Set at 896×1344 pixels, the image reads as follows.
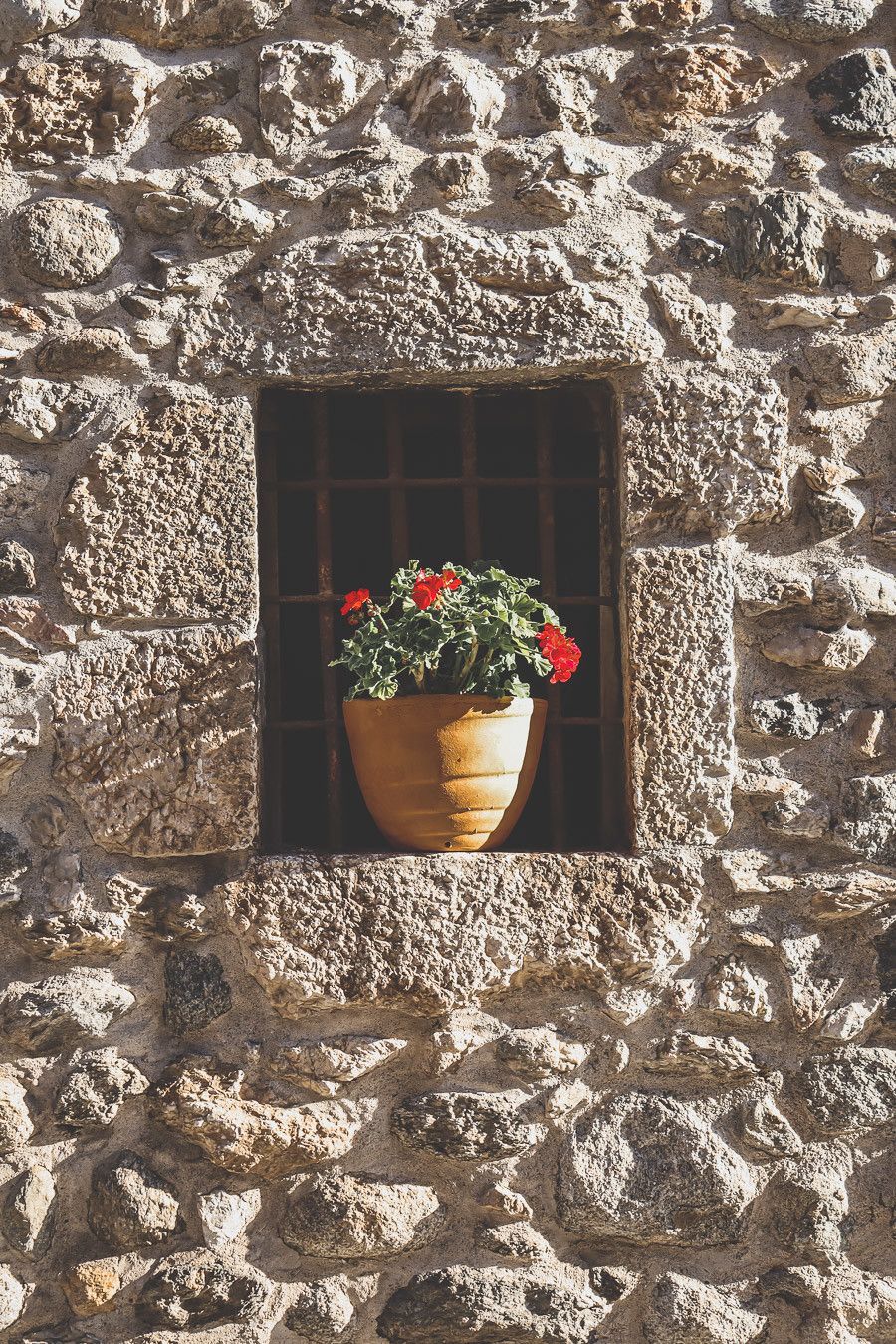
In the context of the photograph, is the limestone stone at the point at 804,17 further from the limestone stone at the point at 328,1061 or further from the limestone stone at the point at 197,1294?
the limestone stone at the point at 197,1294

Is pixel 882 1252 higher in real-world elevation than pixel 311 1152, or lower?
lower

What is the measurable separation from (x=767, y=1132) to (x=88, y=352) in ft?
6.41

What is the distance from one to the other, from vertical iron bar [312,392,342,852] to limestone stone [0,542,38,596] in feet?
1.85

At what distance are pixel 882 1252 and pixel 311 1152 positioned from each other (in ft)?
3.55

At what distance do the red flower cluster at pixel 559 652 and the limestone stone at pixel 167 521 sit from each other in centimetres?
57

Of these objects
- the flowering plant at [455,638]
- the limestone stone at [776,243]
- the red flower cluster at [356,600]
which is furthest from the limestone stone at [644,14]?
the red flower cluster at [356,600]

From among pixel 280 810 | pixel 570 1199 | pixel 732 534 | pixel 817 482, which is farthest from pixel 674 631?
pixel 570 1199

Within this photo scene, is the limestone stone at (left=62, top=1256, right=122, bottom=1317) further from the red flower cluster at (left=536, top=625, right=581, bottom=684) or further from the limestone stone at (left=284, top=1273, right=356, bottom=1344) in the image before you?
the red flower cluster at (left=536, top=625, right=581, bottom=684)

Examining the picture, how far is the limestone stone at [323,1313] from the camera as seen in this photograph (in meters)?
2.30

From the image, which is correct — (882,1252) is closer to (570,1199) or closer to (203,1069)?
(570,1199)

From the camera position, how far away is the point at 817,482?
99.6 inches

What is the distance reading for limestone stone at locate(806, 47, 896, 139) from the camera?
258cm

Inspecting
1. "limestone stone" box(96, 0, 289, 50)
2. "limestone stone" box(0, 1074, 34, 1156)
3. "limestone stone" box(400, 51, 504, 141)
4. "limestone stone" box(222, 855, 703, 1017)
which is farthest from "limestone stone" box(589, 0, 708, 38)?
"limestone stone" box(0, 1074, 34, 1156)

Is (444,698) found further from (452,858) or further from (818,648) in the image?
(818,648)
